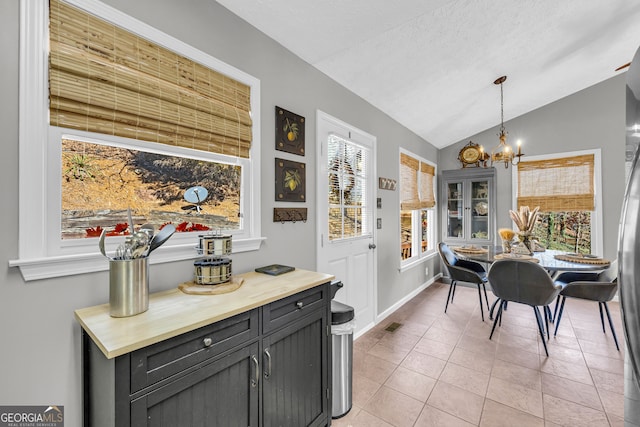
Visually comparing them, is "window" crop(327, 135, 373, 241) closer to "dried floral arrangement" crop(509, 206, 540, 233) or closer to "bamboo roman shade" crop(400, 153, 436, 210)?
"bamboo roman shade" crop(400, 153, 436, 210)

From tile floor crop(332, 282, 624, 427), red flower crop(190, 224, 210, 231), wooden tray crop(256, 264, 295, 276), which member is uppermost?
red flower crop(190, 224, 210, 231)

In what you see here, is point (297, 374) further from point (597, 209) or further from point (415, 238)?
point (597, 209)

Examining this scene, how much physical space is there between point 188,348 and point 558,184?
17.7 feet

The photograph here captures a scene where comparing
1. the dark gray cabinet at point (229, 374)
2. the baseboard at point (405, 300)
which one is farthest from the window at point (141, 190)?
the baseboard at point (405, 300)

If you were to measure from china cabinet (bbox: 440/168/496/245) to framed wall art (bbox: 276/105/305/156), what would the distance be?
11.5 ft

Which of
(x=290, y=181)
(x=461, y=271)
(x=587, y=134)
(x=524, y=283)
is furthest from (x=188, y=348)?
(x=587, y=134)

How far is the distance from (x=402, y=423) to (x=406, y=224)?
287cm

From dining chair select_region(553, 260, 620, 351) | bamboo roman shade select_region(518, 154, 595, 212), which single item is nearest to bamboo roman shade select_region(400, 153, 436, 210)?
bamboo roman shade select_region(518, 154, 595, 212)

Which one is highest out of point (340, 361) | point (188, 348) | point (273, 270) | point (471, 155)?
point (471, 155)

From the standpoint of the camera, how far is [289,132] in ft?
6.88

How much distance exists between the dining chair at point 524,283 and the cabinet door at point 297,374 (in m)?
2.02

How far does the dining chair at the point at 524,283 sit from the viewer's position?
8.21 feet

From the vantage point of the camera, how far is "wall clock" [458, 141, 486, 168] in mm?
4730

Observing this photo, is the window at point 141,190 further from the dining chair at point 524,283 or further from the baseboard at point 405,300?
the dining chair at point 524,283
